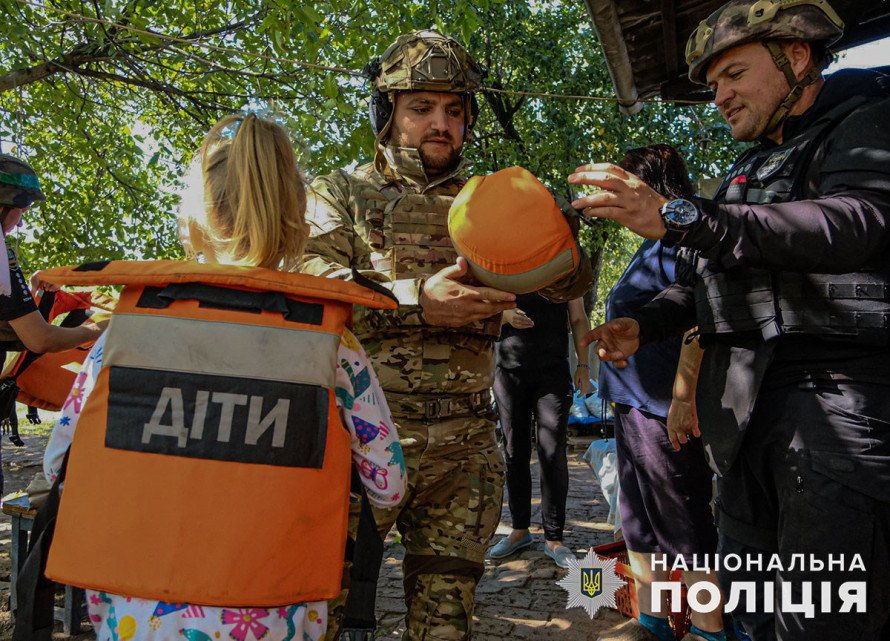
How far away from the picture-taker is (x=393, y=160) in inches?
118

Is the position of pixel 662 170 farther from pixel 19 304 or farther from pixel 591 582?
pixel 19 304

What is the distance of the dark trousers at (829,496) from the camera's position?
6.70ft

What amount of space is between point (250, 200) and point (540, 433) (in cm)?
415

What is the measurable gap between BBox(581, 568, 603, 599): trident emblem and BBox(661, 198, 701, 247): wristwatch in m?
2.96

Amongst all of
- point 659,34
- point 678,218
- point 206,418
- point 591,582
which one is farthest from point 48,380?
point 659,34

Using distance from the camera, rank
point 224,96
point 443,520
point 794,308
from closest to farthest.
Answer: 1. point 794,308
2. point 443,520
3. point 224,96

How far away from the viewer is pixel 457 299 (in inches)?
95.4

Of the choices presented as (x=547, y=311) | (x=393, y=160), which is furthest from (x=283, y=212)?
(x=547, y=311)

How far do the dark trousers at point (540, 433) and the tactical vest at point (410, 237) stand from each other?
283 centimetres

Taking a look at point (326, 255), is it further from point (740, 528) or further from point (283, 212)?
point (740, 528)

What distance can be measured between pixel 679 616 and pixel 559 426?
1.86m

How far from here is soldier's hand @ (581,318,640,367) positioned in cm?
278

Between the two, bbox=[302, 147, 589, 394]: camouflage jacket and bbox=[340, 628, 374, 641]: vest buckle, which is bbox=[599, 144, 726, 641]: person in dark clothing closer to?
bbox=[302, 147, 589, 394]: camouflage jacket

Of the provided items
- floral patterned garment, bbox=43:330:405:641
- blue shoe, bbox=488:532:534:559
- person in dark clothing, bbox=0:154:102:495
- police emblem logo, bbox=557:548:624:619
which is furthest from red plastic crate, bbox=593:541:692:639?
person in dark clothing, bbox=0:154:102:495
